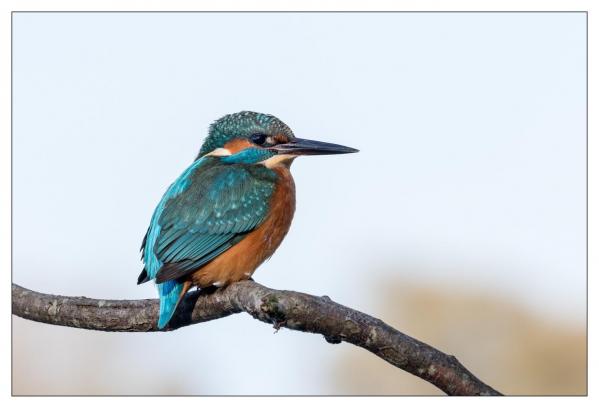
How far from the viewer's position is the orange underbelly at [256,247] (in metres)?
4.20

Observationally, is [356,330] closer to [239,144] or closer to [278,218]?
[278,218]

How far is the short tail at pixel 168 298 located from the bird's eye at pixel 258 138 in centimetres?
98

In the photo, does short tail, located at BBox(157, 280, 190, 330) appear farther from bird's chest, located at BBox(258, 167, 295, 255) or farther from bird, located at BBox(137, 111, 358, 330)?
bird's chest, located at BBox(258, 167, 295, 255)

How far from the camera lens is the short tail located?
3.86m

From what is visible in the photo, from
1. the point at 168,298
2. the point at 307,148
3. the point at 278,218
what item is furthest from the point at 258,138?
the point at 168,298

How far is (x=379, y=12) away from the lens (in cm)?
431

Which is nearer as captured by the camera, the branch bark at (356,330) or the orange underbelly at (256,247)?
the branch bark at (356,330)

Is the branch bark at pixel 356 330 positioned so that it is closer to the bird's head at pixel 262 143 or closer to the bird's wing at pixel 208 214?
the bird's wing at pixel 208 214

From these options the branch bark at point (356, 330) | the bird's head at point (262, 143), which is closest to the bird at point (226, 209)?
the bird's head at point (262, 143)

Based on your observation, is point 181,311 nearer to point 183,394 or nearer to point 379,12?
point 183,394
